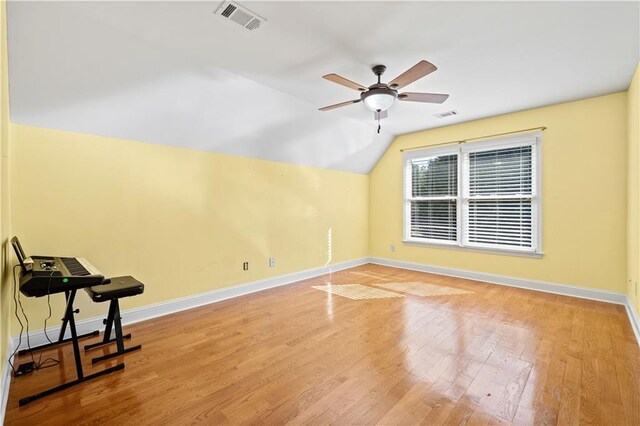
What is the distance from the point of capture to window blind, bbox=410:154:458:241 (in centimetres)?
517

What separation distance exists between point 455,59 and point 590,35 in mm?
1033

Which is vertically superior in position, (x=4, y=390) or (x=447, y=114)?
(x=447, y=114)

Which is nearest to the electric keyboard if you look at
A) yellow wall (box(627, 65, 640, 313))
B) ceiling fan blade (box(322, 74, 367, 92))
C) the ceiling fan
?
ceiling fan blade (box(322, 74, 367, 92))

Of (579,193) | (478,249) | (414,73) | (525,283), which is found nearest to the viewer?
(414,73)

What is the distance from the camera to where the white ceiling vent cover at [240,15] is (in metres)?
2.06

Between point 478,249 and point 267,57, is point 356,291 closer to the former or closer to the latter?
point 478,249

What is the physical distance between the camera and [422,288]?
4363 mm

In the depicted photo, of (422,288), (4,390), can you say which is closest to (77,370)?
(4,390)

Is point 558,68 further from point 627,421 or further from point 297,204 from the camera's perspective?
point 297,204

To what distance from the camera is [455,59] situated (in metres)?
2.84

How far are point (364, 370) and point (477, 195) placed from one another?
381 cm

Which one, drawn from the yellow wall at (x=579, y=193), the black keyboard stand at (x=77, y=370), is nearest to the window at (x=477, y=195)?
the yellow wall at (x=579, y=193)

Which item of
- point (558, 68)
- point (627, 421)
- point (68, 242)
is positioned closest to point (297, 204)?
point (68, 242)

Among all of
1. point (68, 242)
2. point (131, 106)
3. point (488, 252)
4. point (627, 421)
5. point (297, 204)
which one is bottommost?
point (627, 421)
